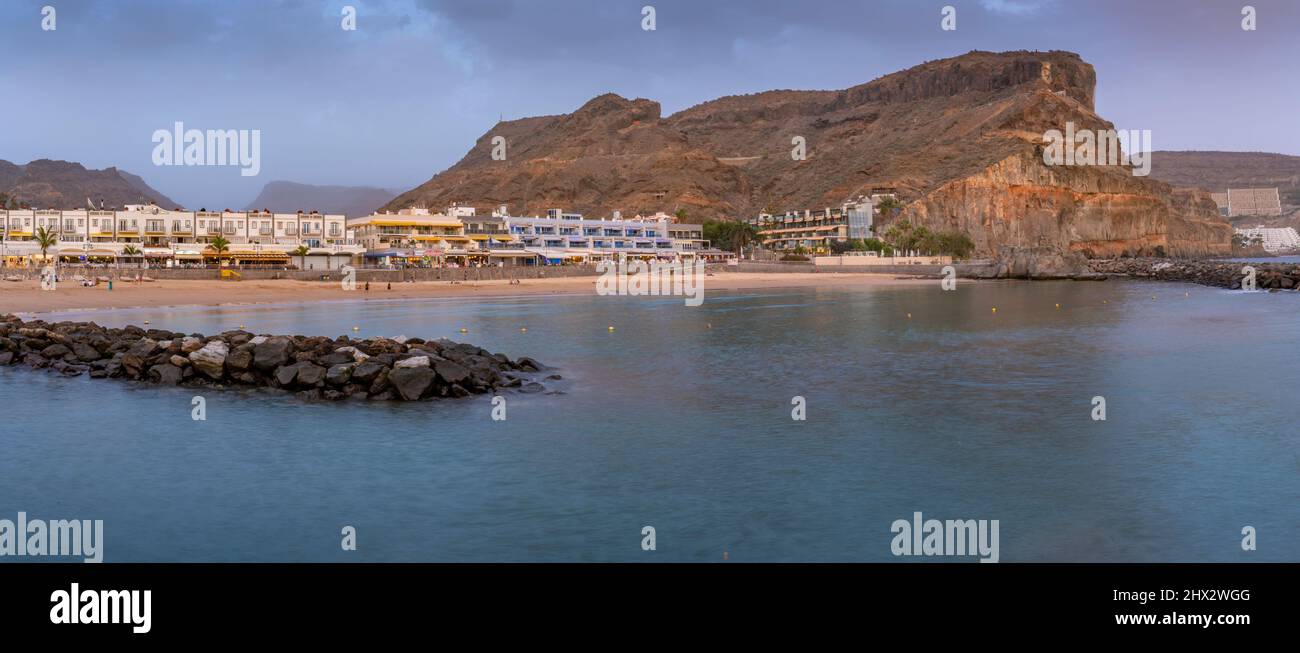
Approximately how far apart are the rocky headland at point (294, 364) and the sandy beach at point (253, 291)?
24245mm

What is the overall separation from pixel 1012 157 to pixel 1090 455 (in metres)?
178

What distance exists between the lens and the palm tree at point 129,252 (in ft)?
299

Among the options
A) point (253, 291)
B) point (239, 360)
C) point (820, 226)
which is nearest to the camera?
point (239, 360)

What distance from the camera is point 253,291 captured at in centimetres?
7138

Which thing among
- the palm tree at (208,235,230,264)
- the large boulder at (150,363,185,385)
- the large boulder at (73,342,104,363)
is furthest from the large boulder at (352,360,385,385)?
the palm tree at (208,235,230,264)

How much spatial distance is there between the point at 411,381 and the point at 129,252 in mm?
83494

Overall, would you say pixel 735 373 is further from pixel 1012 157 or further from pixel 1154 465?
pixel 1012 157

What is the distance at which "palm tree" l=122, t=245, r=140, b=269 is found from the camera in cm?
9106

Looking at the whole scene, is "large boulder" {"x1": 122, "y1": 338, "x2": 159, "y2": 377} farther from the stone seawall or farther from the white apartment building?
the white apartment building

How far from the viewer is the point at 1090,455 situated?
1664 centimetres

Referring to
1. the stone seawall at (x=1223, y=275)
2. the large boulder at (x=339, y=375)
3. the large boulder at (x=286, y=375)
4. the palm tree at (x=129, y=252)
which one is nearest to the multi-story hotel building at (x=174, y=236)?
the palm tree at (x=129, y=252)

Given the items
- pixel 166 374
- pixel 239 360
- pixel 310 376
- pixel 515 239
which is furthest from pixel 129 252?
pixel 310 376

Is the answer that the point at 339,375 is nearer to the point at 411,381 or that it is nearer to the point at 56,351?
the point at 411,381

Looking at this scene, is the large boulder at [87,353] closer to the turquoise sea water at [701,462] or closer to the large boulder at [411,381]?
the turquoise sea water at [701,462]
